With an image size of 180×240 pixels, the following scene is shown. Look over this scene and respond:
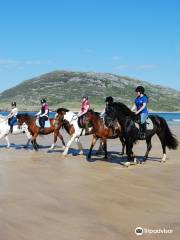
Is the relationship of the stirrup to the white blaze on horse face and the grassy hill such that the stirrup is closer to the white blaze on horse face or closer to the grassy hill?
the white blaze on horse face

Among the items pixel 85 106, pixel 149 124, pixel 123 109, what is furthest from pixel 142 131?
pixel 85 106

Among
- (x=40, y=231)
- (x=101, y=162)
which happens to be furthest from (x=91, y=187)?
(x=101, y=162)

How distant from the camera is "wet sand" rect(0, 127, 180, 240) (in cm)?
614

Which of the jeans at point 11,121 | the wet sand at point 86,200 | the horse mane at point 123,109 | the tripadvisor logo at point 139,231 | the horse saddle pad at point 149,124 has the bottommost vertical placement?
the wet sand at point 86,200

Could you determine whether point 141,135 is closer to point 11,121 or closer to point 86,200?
point 86,200

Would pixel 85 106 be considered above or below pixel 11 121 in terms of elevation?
above

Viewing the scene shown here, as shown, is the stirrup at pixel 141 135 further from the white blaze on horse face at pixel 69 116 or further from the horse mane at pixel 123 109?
the white blaze on horse face at pixel 69 116

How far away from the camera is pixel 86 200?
26.5 feet

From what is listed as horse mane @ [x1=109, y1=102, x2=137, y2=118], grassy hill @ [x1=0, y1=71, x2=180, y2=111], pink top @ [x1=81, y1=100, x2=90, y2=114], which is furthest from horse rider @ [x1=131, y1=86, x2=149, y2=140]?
grassy hill @ [x1=0, y1=71, x2=180, y2=111]

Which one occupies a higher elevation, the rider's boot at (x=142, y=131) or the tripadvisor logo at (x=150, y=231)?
the rider's boot at (x=142, y=131)

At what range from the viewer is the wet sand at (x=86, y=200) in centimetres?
614

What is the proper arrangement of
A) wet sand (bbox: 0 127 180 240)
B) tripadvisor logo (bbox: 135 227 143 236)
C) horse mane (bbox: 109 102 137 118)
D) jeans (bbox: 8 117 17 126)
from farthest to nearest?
1. jeans (bbox: 8 117 17 126)
2. horse mane (bbox: 109 102 137 118)
3. wet sand (bbox: 0 127 180 240)
4. tripadvisor logo (bbox: 135 227 143 236)

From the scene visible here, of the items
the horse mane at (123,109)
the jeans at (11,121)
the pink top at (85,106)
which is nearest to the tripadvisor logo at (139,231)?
the horse mane at (123,109)

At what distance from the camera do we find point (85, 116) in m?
14.9
